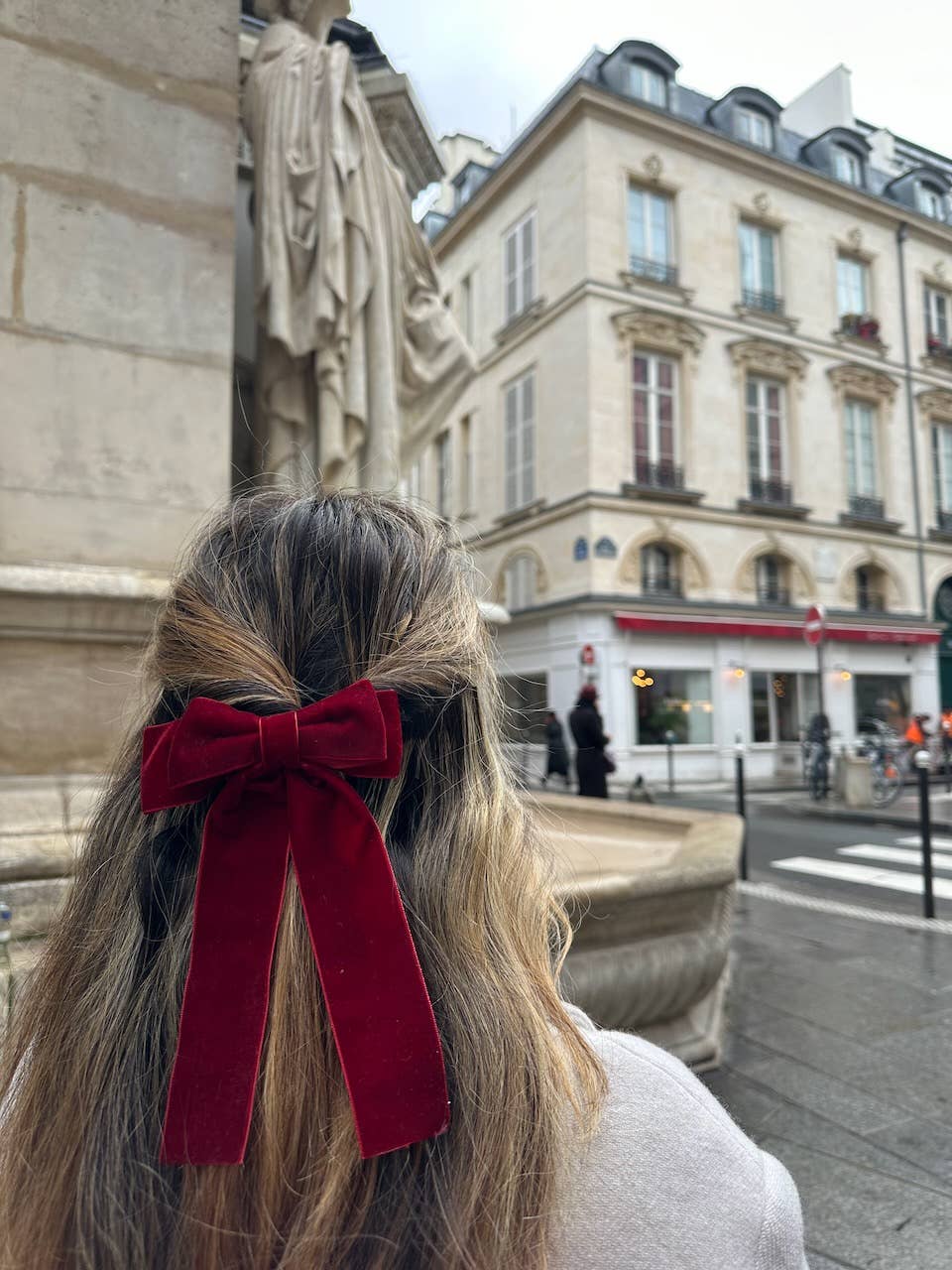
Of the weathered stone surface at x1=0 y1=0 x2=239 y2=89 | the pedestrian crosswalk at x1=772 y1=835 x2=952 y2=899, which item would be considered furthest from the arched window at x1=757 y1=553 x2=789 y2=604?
the weathered stone surface at x1=0 y1=0 x2=239 y2=89

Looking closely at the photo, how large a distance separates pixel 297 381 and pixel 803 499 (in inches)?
823

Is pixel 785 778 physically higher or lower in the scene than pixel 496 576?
lower

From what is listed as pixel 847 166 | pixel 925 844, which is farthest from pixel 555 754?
pixel 847 166

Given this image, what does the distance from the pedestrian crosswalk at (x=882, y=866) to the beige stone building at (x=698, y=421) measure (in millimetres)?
10230

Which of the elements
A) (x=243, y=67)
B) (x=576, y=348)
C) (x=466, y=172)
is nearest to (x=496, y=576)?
(x=576, y=348)

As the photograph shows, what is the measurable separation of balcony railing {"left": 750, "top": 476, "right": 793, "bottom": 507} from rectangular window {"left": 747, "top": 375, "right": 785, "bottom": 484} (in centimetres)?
3

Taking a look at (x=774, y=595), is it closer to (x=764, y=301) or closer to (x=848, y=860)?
(x=764, y=301)

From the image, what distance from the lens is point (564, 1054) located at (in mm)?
772

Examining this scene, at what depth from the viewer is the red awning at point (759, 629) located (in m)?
19.4

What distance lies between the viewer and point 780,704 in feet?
70.5

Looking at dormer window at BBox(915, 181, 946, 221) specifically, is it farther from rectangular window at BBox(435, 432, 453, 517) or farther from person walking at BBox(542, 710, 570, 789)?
Result: person walking at BBox(542, 710, 570, 789)

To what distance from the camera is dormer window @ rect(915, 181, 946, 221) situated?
26719 millimetres

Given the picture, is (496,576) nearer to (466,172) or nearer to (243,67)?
(466,172)

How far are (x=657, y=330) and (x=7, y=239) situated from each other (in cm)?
1987
